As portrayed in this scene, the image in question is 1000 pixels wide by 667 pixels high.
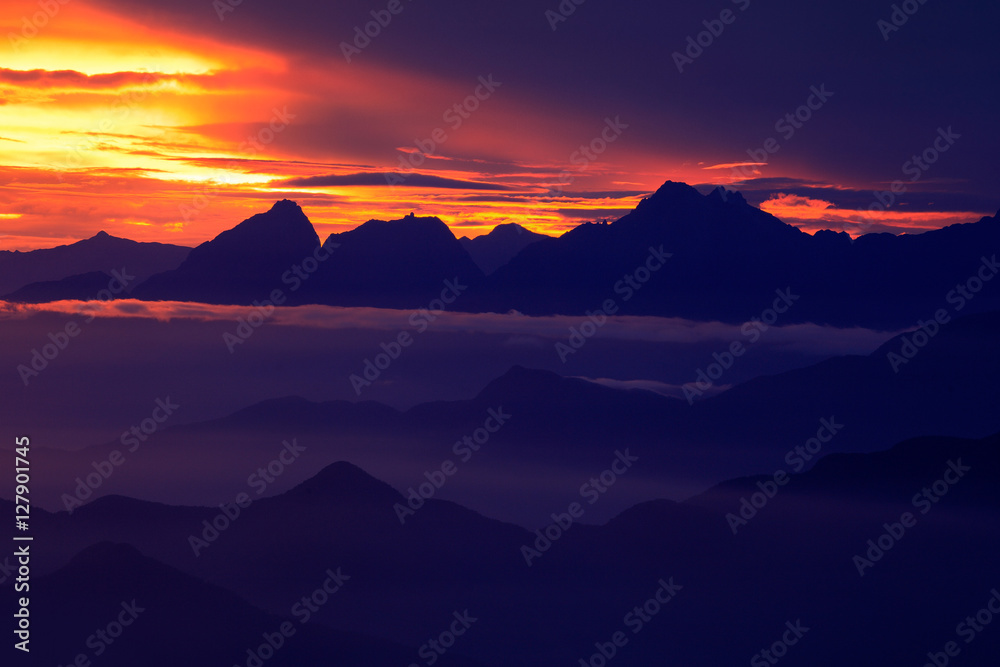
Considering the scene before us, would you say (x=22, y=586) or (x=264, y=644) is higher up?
(x=22, y=586)

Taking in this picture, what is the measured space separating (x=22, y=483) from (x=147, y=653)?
139527mm

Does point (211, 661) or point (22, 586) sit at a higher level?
point (22, 586)

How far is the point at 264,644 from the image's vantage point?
194m

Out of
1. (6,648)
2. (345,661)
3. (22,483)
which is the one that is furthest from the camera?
(345,661)

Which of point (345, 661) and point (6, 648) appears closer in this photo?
point (6, 648)

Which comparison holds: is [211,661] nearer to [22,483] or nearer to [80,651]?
[80,651]

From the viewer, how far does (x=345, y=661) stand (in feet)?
647

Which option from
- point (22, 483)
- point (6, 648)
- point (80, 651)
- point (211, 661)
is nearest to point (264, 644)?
point (211, 661)

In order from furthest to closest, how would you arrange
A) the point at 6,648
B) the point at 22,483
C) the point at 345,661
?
→ the point at 345,661 → the point at 6,648 → the point at 22,483

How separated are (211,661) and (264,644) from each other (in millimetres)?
11028

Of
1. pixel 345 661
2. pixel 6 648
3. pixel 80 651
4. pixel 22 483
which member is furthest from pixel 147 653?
pixel 22 483

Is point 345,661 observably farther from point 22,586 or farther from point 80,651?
point 22,586

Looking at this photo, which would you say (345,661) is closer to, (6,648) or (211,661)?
(211,661)

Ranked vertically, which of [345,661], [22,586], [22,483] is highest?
[22,483]
